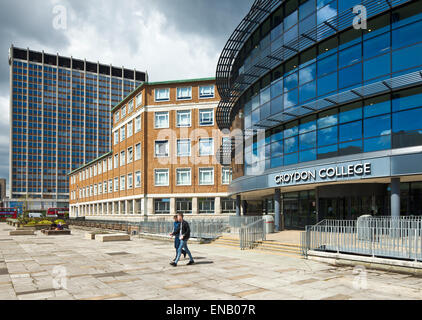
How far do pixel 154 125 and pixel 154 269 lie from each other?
36597mm

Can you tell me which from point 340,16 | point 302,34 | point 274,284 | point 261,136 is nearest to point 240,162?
point 261,136

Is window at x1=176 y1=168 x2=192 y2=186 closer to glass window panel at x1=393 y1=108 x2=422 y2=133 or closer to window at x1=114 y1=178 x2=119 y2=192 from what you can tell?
window at x1=114 y1=178 x2=119 y2=192

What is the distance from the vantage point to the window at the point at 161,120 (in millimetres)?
47812

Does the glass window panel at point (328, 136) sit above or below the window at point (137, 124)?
below

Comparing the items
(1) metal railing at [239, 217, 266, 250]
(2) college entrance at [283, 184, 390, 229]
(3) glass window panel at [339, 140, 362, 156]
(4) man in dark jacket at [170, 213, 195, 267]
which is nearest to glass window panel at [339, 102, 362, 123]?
(3) glass window panel at [339, 140, 362, 156]

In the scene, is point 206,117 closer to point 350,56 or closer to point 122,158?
point 122,158

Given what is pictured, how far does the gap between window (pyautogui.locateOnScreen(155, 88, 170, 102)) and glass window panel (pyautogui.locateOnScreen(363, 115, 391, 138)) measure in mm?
31497

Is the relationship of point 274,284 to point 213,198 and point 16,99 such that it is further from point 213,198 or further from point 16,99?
point 16,99

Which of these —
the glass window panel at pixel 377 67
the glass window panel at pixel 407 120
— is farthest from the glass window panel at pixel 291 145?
the glass window panel at pixel 407 120

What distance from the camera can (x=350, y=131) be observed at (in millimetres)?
21516

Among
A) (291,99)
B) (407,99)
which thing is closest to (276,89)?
(291,99)

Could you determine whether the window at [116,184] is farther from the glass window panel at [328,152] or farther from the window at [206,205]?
the glass window panel at [328,152]

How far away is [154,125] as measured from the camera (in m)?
48.0

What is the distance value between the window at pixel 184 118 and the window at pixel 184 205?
9.41 m
